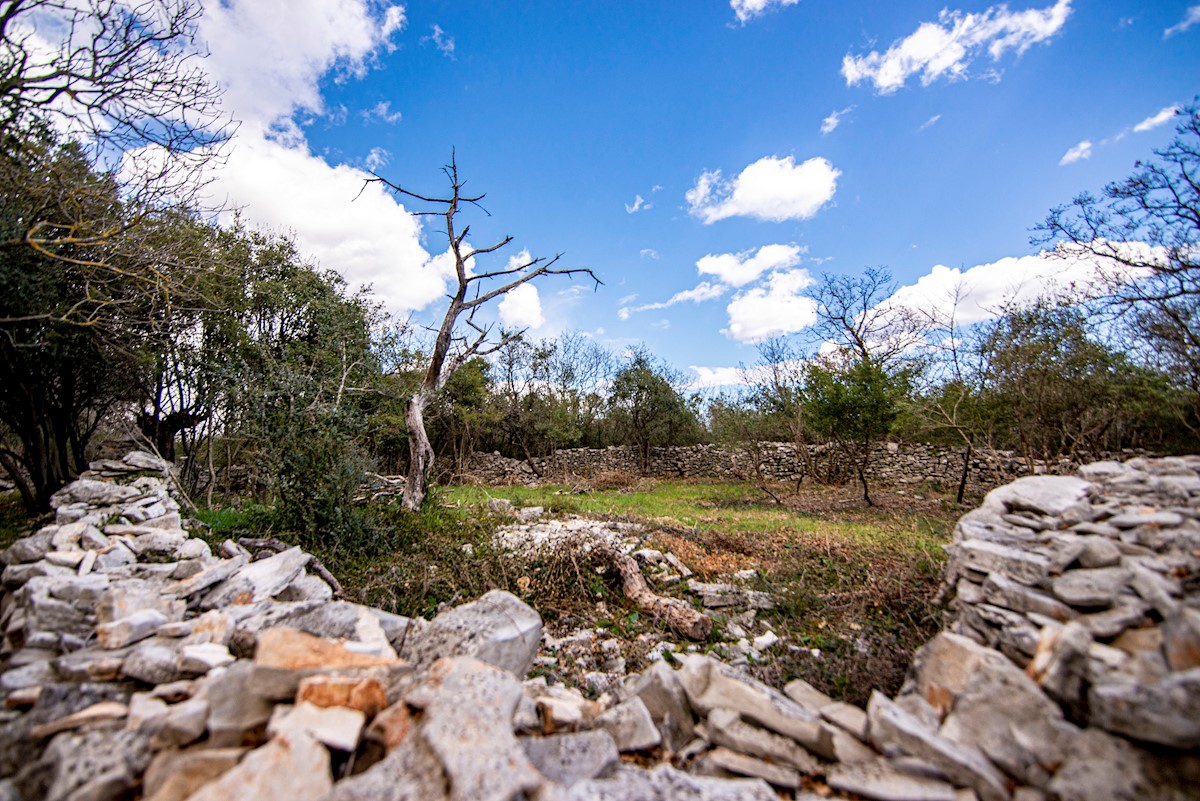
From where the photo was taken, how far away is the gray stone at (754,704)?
256 cm

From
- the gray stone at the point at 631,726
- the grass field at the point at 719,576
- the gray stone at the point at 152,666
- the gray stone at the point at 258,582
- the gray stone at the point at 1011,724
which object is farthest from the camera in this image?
the grass field at the point at 719,576

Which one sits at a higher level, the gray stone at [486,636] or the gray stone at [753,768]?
the gray stone at [486,636]

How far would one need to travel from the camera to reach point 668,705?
9.56 ft

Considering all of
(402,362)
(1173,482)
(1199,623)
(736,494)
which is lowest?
(736,494)

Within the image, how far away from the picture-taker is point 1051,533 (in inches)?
137

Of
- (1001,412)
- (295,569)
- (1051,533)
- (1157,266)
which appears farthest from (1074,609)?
(1001,412)

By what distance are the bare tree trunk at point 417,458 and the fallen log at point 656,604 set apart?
3.66 meters

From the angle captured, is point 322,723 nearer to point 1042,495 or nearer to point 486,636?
point 486,636

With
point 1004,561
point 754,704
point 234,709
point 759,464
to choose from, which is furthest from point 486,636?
point 759,464

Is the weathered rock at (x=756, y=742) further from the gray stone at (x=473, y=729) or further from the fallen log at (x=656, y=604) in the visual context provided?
the fallen log at (x=656, y=604)

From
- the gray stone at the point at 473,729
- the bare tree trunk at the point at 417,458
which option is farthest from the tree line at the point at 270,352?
the gray stone at the point at 473,729

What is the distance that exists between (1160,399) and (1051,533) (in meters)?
8.52

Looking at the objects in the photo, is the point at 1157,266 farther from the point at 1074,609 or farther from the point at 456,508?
the point at 456,508

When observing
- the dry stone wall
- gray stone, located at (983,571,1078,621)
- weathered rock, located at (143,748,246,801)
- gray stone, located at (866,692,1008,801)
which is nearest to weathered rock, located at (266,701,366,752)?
weathered rock, located at (143,748,246,801)
